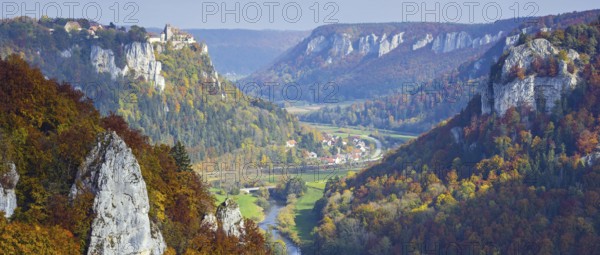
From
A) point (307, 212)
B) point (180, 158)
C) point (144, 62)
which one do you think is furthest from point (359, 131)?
point (180, 158)

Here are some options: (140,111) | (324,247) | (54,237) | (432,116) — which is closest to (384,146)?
(432,116)

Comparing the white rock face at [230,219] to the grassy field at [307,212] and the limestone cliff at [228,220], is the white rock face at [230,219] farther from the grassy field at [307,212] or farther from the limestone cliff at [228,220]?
the grassy field at [307,212]

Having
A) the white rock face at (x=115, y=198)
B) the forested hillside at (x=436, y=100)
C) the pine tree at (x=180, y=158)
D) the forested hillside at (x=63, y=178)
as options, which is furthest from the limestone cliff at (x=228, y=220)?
the forested hillside at (x=436, y=100)

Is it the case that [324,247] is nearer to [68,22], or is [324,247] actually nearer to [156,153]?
[156,153]

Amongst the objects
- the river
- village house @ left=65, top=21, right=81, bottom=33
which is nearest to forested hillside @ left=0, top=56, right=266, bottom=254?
the river

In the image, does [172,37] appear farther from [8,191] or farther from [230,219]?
[8,191]

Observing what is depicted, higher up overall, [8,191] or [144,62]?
[144,62]

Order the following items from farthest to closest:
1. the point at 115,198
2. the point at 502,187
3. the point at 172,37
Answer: the point at 172,37
the point at 502,187
the point at 115,198
